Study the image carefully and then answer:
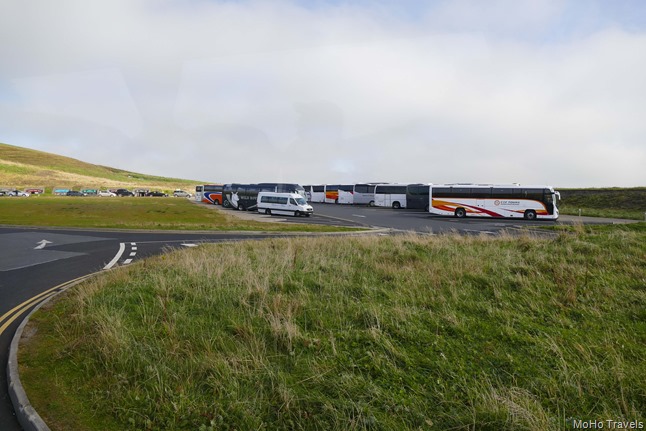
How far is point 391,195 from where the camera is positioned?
54.9m

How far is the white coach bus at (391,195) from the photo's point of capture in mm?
53531

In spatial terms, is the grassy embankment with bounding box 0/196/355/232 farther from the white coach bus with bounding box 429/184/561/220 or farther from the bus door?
the bus door

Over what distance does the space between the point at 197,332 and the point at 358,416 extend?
2.82m

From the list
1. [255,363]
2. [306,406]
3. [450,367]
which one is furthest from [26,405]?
[450,367]

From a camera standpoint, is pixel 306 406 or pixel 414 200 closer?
pixel 306 406

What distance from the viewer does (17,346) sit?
5605mm

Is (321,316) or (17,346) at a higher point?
(321,316)

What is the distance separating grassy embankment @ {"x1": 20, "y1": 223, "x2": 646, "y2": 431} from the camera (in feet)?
11.9

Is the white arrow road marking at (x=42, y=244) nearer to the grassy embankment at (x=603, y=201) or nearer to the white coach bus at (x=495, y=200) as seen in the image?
the white coach bus at (x=495, y=200)

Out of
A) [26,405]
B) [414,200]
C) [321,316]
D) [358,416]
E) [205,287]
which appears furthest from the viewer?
[414,200]

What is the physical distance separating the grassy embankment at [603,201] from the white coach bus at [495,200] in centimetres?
1095

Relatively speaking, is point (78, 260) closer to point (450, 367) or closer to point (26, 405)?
point (26, 405)

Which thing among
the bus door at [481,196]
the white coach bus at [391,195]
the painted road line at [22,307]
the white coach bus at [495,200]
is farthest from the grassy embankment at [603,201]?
the painted road line at [22,307]

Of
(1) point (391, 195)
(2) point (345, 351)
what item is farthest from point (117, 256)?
(1) point (391, 195)
